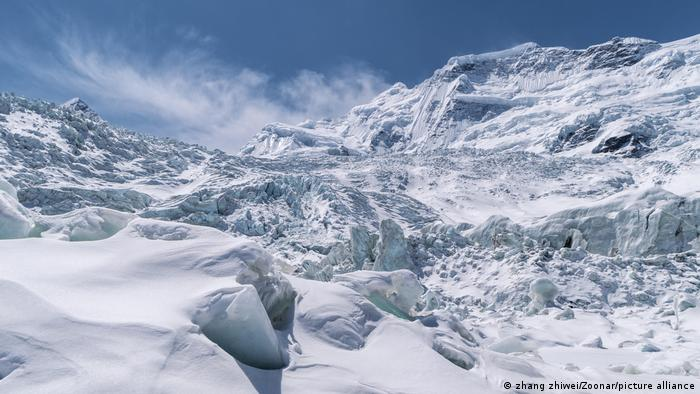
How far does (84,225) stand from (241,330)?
4.54 metres

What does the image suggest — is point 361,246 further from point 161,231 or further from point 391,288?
point 161,231

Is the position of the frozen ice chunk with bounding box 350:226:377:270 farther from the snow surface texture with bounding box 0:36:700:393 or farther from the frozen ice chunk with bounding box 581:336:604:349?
the frozen ice chunk with bounding box 581:336:604:349

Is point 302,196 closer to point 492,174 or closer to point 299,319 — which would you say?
point 299,319

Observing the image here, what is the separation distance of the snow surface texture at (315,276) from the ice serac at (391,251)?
83 mm

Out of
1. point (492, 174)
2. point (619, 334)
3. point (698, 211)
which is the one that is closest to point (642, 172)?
point (492, 174)

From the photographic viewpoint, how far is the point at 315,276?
39.4 ft

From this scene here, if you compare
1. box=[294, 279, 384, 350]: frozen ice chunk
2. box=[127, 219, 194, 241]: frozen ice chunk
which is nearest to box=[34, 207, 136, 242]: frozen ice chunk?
box=[127, 219, 194, 241]: frozen ice chunk

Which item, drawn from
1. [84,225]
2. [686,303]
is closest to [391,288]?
[84,225]

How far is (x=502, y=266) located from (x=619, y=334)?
5811 mm

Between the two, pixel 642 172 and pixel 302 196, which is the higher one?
pixel 642 172

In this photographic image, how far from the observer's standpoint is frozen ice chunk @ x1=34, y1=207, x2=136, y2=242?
22.4 ft

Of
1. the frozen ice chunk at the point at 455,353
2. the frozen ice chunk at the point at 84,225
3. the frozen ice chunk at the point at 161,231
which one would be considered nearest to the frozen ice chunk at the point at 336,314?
the frozen ice chunk at the point at 455,353

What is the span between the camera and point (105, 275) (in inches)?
173

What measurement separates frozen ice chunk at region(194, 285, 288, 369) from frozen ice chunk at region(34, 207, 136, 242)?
3825 millimetres
